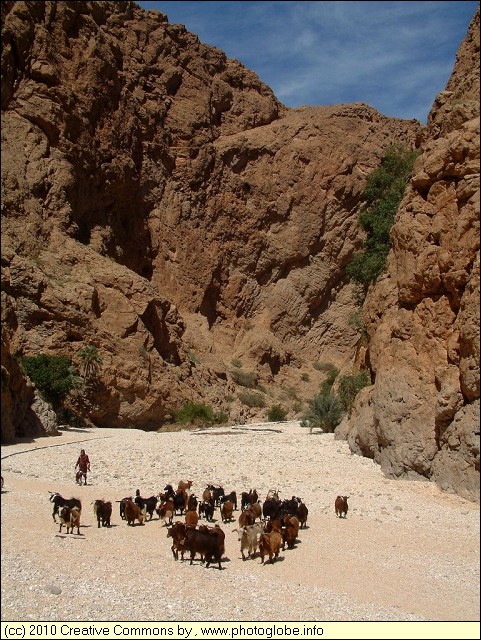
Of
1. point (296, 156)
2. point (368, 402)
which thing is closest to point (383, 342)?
point (368, 402)

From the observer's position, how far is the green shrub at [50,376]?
1155 inches

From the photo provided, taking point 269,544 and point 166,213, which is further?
point 166,213

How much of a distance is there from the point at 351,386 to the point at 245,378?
25579 millimetres

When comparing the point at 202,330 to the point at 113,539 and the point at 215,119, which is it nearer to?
the point at 215,119

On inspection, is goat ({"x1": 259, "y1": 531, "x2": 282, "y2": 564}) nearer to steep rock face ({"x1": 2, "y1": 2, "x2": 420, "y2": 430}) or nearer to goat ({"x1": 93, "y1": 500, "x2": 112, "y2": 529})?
goat ({"x1": 93, "y1": 500, "x2": 112, "y2": 529})

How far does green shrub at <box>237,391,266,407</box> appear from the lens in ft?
152

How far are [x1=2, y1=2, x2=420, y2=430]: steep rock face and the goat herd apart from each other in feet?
69.4

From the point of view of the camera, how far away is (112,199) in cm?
4772

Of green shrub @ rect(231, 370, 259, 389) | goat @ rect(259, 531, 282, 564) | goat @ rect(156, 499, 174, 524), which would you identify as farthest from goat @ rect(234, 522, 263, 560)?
green shrub @ rect(231, 370, 259, 389)

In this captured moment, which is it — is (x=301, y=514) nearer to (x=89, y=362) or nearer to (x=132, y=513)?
(x=132, y=513)

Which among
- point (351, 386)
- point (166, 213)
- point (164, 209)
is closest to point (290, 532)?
point (351, 386)

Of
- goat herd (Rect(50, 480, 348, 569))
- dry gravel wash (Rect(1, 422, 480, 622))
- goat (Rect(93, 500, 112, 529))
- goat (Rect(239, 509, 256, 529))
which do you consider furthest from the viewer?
goat (Rect(239, 509, 256, 529))

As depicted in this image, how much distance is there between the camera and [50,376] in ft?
96.7

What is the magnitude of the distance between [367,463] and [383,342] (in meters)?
3.59
